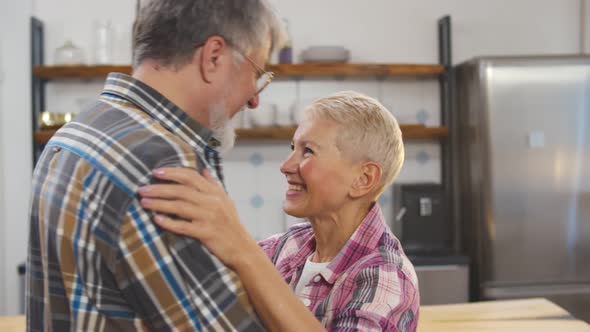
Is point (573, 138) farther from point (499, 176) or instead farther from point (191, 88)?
point (191, 88)

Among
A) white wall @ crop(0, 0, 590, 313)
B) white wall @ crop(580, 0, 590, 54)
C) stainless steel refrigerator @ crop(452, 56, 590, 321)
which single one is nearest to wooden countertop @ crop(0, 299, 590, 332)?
stainless steel refrigerator @ crop(452, 56, 590, 321)

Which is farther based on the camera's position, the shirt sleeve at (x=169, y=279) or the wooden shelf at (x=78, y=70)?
the wooden shelf at (x=78, y=70)

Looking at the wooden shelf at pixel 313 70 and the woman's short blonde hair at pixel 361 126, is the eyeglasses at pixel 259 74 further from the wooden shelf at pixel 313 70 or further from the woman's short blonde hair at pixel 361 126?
the wooden shelf at pixel 313 70

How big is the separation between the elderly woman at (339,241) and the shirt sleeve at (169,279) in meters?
0.10

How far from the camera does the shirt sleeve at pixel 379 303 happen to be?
1244mm

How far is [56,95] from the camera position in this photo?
414cm

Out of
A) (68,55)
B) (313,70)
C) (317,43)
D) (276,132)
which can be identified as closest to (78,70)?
(68,55)

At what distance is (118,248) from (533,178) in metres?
3.33

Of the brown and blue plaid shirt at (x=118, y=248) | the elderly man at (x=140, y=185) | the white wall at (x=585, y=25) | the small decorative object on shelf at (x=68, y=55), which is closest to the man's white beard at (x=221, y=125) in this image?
the elderly man at (x=140, y=185)

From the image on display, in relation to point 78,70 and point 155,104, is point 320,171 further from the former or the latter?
point 78,70

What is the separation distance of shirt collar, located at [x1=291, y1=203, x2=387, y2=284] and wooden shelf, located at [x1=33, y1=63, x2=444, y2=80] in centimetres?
244

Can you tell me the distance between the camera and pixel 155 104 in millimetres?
1013

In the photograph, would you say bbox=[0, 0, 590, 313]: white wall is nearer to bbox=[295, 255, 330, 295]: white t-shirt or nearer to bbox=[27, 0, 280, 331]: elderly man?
bbox=[295, 255, 330, 295]: white t-shirt

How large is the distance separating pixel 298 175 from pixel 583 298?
9.66 feet
